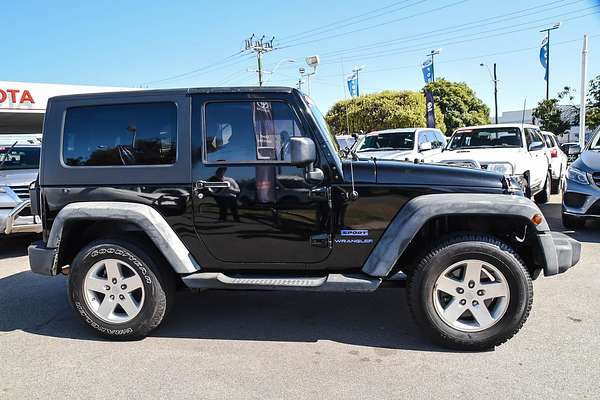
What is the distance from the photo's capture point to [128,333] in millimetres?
3768

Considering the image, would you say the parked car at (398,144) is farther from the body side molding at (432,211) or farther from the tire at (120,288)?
the tire at (120,288)

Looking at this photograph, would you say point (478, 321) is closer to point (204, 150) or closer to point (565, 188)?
point (204, 150)

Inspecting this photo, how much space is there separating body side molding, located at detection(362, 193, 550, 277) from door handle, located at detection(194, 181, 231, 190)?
1.26 m

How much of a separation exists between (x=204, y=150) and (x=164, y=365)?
5.27ft

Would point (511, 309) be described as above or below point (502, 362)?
above

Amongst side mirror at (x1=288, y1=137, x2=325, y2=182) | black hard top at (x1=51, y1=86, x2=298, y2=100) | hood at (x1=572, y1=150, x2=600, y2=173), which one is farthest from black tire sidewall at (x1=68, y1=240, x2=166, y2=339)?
hood at (x1=572, y1=150, x2=600, y2=173)

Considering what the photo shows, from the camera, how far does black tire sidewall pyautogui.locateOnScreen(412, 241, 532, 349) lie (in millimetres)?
3387

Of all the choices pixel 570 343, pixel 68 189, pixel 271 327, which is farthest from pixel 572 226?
pixel 68 189

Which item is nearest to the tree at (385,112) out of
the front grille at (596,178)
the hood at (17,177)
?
the front grille at (596,178)

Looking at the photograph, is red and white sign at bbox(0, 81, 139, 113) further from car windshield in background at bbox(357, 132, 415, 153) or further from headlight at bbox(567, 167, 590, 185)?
headlight at bbox(567, 167, 590, 185)

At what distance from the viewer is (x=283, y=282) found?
3.58 m

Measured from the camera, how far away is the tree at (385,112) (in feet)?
104

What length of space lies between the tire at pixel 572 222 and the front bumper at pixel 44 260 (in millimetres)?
7040

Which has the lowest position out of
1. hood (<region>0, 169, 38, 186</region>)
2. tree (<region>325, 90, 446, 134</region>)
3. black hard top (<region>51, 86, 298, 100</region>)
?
hood (<region>0, 169, 38, 186</region>)
